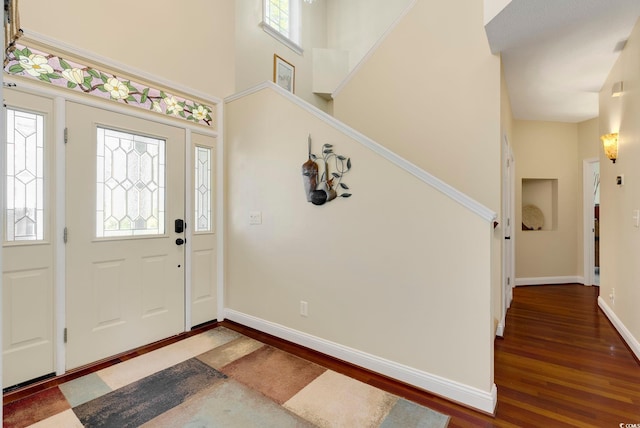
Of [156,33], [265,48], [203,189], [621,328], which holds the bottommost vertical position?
[621,328]

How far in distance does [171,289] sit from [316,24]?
491 cm

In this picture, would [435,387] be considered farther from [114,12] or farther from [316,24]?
[316,24]

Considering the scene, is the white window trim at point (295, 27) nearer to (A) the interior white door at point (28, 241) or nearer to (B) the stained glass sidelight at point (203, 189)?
(B) the stained glass sidelight at point (203, 189)

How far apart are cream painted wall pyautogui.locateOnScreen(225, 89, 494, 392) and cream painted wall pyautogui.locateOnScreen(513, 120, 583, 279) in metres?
3.91

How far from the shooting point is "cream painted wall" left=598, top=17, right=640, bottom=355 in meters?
2.65

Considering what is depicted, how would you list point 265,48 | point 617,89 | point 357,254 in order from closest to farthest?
point 357,254
point 617,89
point 265,48

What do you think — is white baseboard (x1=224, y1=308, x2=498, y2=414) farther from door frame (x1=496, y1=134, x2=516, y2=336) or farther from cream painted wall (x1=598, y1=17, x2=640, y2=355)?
cream painted wall (x1=598, y1=17, x2=640, y2=355)

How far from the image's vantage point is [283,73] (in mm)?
4684

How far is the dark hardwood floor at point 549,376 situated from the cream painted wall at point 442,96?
1.31 metres

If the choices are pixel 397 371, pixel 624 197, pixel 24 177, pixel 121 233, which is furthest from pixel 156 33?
pixel 624 197

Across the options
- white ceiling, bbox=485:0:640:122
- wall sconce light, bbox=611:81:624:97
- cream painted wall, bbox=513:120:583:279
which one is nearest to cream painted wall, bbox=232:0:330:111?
white ceiling, bbox=485:0:640:122

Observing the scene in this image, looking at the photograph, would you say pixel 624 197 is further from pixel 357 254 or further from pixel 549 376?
pixel 357 254

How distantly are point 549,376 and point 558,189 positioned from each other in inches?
157

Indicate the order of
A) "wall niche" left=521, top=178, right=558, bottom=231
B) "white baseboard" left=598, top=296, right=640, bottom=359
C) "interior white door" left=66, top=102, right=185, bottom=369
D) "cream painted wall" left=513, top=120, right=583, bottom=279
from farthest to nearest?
1. "wall niche" left=521, top=178, right=558, bottom=231
2. "cream painted wall" left=513, top=120, right=583, bottom=279
3. "white baseboard" left=598, top=296, right=640, bottom=359
4. "interior white door" left=66, top=102, right=185, bottom=369
